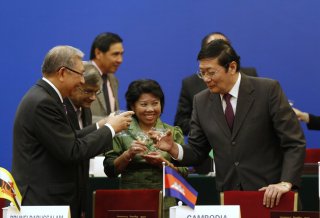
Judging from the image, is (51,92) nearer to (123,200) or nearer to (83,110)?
(123,200)

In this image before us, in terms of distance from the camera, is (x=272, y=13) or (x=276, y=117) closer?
(x=276, y=117)

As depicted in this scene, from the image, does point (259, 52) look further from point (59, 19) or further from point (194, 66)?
→ point (59, 19)

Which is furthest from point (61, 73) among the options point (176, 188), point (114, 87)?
point (114, 87)

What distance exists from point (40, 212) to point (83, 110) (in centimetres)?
159

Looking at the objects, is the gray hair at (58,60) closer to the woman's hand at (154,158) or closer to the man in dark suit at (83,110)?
the man in dark suit at (83,110)

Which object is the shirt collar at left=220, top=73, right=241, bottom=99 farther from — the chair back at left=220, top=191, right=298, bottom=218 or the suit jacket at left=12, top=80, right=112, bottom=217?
the suit jacket at left=12, top=80, right=112, bottom=217

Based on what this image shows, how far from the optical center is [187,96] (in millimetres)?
5930

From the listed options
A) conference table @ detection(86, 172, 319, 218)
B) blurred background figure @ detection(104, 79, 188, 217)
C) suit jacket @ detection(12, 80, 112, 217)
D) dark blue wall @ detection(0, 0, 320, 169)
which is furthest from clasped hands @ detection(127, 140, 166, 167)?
dark blue wall @ detection(0, 0, 320, 169)

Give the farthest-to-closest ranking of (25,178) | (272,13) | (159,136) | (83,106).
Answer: (272,13) → (83,106) → (159,136) → (25,178)

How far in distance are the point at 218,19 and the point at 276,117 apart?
10.8 ft

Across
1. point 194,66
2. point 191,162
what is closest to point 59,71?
point 191,162

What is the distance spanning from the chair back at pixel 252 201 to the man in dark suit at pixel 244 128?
0.38 ft

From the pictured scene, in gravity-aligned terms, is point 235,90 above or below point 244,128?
above

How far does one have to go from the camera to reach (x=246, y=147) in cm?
414
